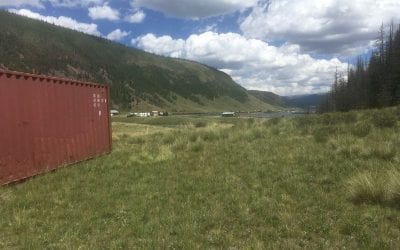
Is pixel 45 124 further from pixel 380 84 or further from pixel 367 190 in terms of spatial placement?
pixel 380 84

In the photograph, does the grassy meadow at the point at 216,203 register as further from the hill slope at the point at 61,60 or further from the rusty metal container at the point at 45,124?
the hill slope at the point at 61,60

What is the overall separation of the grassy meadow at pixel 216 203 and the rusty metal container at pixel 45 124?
55 centimetres

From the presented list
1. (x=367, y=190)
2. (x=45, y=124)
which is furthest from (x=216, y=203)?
(x=45, y=124)

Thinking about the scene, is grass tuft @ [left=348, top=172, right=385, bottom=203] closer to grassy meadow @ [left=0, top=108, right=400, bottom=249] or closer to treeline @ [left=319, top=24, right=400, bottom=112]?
grassy meadow @ [left=0, top=108, right=400, bottom=249]

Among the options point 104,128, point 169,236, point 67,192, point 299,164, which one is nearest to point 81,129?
point 104,128

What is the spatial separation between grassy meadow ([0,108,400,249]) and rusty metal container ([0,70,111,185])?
1.80ft

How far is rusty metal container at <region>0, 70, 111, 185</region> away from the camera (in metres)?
11.8

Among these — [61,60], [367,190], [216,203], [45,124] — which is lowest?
[216,203]

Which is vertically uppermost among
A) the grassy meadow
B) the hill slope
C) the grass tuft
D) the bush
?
the hill slope

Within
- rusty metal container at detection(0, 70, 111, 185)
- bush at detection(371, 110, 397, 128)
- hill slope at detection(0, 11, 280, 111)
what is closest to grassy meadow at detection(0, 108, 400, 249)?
rusty metal container at detection(0, 70, 111, 185)

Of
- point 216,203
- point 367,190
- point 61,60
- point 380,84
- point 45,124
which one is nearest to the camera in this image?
point 367,190

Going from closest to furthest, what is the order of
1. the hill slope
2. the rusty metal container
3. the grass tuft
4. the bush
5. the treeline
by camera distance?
the grass tuft, the rusty metal container, the bush, the treeline, the hill slope

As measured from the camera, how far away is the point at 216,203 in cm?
909

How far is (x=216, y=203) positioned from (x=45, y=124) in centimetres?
649
